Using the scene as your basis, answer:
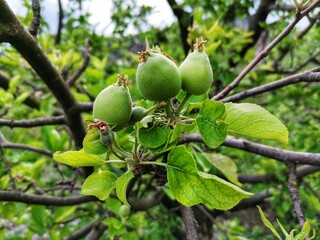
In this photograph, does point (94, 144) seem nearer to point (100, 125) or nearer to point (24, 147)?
point (100, 125)

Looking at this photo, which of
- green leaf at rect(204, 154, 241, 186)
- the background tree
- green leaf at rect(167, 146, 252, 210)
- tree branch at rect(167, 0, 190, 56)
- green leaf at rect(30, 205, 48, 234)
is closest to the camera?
green leaf at rect(167, 146, 252, 210)

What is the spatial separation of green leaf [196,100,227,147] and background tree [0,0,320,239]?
175 millimetres

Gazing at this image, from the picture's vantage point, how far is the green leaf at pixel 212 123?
82cm

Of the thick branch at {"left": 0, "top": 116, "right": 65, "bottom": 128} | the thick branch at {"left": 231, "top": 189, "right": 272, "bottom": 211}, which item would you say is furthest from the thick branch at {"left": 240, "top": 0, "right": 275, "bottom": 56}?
the thick branch at {"left": 0, "top": 116, "right": 65, "bottom": 128}

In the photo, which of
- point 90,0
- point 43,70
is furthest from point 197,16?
point 43,70

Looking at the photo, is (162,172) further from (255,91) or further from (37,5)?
(37,5)

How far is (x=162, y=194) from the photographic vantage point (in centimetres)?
291

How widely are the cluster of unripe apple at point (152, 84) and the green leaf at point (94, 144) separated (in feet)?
0.13

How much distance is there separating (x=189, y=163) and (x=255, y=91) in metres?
0.54

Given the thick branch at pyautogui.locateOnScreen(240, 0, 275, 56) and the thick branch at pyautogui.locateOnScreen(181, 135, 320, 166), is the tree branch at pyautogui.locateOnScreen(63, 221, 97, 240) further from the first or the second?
the thick branch at pyautogui.locateOnScreen(240, 0, 275, 56)

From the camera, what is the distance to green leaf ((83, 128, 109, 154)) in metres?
0.81

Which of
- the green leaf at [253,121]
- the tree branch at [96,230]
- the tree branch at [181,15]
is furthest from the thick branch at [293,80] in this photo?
the tree branch at [96,230]

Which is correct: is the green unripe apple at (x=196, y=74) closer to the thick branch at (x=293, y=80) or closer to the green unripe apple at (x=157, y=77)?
the green unripe apple at (x=157, y=77)

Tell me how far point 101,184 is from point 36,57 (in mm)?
537
